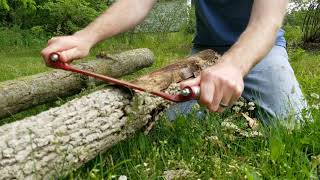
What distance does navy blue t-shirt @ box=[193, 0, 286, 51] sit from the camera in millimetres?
4074

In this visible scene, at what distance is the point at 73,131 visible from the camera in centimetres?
270

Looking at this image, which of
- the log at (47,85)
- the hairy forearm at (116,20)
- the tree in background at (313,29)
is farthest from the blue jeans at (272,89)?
the tree in background at (313,29)

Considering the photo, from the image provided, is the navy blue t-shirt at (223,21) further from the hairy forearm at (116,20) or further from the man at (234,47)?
the hairy forearm at (116,20)

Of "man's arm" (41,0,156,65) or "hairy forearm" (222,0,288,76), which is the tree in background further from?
"hairy forearm" (222,0,288,76)

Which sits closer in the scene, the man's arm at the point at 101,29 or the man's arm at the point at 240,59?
the man's arm at the point at 240,59

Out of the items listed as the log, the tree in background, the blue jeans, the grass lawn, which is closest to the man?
the blue jeans

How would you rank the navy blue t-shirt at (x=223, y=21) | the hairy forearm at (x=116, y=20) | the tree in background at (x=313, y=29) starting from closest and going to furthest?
1. the hairy forearm at (x=116, y=20)
2. the navy blue t-shirt at (x=223, y=21)
3. the tree in background at (x=313, y=29)

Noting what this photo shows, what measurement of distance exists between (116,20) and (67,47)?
0.59 m

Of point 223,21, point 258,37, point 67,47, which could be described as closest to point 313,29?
point 223,21

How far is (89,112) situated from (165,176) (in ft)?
1.56

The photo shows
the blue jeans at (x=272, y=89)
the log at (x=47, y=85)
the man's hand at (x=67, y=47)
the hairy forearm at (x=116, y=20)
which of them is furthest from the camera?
the log at (x=47, y=85)

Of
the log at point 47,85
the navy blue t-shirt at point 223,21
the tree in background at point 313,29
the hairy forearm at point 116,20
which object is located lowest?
the tree in background at point 313,29

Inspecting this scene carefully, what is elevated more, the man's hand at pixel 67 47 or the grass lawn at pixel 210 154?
the man's hand at pixel 67 47

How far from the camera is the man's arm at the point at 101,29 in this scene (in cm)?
299
